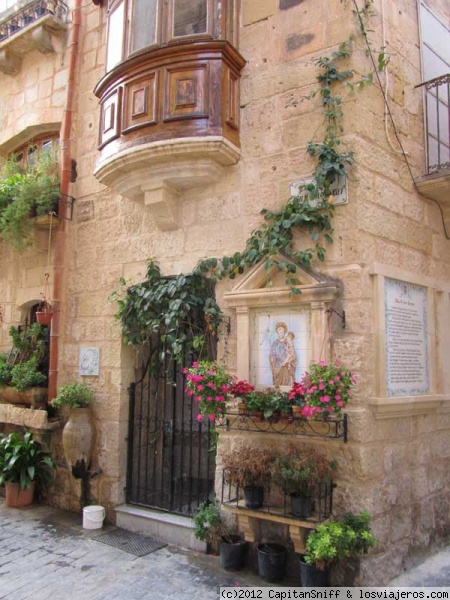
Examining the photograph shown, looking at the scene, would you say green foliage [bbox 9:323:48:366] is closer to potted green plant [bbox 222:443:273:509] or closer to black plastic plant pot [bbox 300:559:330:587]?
potted green plant [bbox 222:443:273:509]

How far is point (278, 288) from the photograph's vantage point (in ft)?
13.2

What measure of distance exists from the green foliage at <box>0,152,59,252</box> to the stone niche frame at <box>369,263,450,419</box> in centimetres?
386

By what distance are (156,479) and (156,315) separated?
1.84 metres

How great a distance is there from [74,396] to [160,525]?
4.97ft

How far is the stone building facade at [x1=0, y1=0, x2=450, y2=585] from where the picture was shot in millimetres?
3873

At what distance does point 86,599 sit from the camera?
11.6 ft

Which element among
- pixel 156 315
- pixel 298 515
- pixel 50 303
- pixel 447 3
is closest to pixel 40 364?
pixel 50 303

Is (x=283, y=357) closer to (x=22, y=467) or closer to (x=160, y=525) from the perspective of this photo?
(x=160, y=525)

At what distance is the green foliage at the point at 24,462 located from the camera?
215 inches

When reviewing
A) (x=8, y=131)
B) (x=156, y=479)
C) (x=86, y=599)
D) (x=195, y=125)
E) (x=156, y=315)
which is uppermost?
(x=8, y=131)

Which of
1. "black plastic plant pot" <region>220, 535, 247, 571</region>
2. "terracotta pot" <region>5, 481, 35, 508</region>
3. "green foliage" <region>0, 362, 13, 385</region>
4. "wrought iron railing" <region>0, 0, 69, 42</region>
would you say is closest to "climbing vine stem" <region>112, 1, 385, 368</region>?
"black plastic plant pot" <region>220, 535, 247, 571</region>

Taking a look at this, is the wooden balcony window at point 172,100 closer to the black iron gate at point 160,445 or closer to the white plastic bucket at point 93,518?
the black iron gate at point 160,445

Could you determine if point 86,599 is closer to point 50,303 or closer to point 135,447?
point 135,447

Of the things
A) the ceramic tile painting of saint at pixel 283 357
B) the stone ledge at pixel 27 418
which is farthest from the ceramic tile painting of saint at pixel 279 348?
the stone ledge at pixel 27 418
